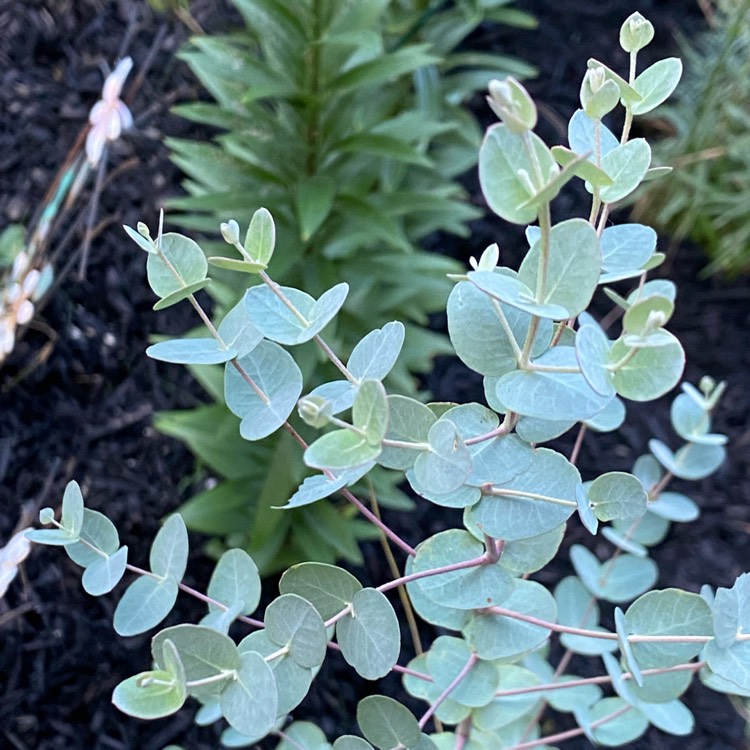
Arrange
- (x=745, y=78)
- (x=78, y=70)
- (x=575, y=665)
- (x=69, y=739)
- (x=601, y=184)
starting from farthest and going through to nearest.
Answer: (x=745, y=78)
(x=78, y=70)
(x=575, y=665)
(x=69, y=739)
(x=601, y=184)

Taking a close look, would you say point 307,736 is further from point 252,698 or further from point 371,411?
point 371,411

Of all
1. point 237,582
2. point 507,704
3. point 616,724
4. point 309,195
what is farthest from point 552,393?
point 309,195

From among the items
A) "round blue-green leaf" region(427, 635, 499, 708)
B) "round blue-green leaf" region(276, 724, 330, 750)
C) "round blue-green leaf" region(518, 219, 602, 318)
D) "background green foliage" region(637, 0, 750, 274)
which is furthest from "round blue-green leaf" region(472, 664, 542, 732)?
"background green foliage" region(637, 0, 750, 274)

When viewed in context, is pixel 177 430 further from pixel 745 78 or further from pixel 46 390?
pixel 745 78

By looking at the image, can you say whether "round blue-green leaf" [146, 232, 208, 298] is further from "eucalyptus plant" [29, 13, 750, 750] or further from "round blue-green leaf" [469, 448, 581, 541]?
"round blue-green leaf" [469, 448, 581, 541]

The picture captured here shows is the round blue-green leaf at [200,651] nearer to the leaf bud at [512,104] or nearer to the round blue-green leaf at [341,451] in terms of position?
the round blue-green leaf at [341,451]

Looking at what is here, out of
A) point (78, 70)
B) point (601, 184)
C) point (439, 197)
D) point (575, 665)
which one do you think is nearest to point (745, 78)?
point (439, 197)
